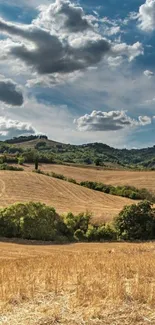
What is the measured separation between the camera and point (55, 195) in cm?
8862

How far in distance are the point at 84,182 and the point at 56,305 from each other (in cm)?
10045

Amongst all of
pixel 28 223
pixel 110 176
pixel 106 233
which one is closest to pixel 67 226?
pixel 106 233

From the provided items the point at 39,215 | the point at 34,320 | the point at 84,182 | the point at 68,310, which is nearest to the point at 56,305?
the point at 68,310

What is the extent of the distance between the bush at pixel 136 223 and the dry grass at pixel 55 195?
30.0ft

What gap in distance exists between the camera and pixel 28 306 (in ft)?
32.3

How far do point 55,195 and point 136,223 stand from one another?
33.6 m

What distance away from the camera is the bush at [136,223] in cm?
5806

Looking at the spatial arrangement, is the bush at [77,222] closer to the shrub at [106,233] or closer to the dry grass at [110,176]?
the shrub at [106,233]

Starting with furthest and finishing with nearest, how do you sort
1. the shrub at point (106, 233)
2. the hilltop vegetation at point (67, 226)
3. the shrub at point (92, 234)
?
the shrub at point (106, 233) → the shrub at point (92, 234) → the hilltop vegetation at point (67, 226)

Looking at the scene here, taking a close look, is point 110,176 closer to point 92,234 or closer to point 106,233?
point 106,233

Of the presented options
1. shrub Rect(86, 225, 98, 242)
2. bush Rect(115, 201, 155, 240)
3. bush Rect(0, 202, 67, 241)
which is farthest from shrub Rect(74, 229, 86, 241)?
bush Rect(115, 201, 155, 240)

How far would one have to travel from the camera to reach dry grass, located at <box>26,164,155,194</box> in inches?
4293

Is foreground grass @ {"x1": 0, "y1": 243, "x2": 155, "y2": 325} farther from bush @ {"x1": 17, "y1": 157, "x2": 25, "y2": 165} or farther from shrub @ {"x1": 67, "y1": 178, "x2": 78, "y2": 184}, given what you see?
bush @ {"x1": 17, "y1": 157, "x2": 25, "y2": 165}

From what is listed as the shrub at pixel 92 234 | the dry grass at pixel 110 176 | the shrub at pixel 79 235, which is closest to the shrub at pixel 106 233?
the shrub at pixel 92 234
